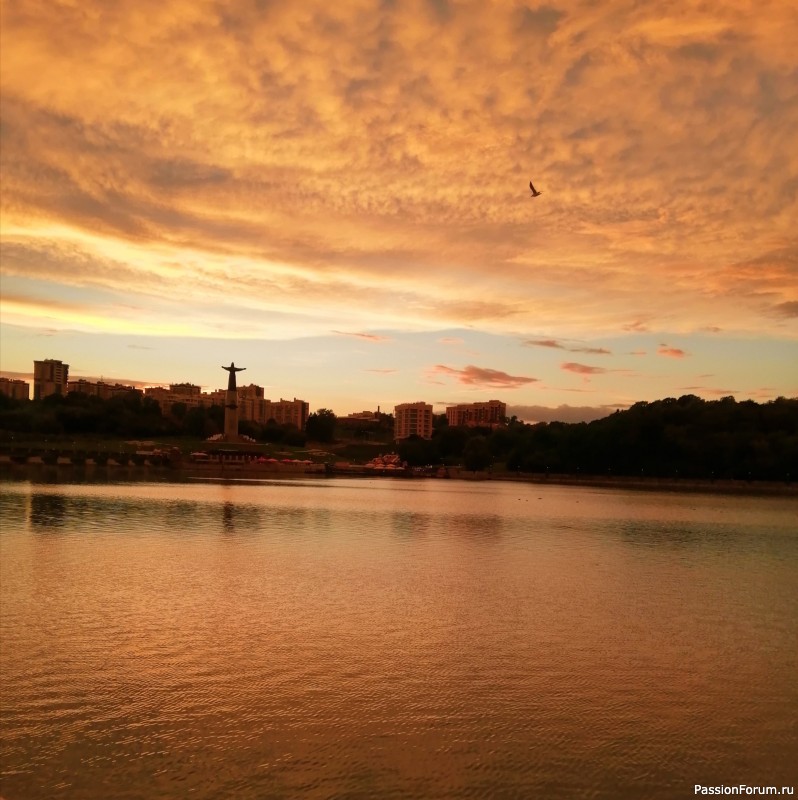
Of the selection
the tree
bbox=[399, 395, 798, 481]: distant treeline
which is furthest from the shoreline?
the tree

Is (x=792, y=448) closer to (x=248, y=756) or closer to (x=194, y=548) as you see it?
(x=194, y=548)

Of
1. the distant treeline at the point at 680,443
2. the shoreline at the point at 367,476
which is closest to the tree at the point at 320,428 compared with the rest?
the shoreline at the point at 367,476

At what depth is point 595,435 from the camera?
115188 mm

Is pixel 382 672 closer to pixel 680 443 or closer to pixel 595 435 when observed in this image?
pixel 680 443

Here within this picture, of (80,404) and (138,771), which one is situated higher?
(80,404)

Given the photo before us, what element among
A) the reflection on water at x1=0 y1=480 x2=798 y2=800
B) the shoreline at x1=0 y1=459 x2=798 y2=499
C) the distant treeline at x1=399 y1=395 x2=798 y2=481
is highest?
the distant treeline at x1=399 y1=395 x2=798 y2=481

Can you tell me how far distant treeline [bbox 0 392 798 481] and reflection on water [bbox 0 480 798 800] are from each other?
242 ft

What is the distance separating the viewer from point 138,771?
952cm

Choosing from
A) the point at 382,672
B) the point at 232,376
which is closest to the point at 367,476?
the point at 232,376

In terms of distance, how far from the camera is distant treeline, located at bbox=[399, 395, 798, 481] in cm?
9612

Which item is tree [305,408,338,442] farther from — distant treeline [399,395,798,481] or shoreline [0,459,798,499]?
distant treeline [399,395,798,481]

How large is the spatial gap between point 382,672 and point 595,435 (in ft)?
347

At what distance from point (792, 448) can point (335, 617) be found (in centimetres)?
8821

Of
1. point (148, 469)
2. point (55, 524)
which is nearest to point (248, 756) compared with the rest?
point (55, 524)
